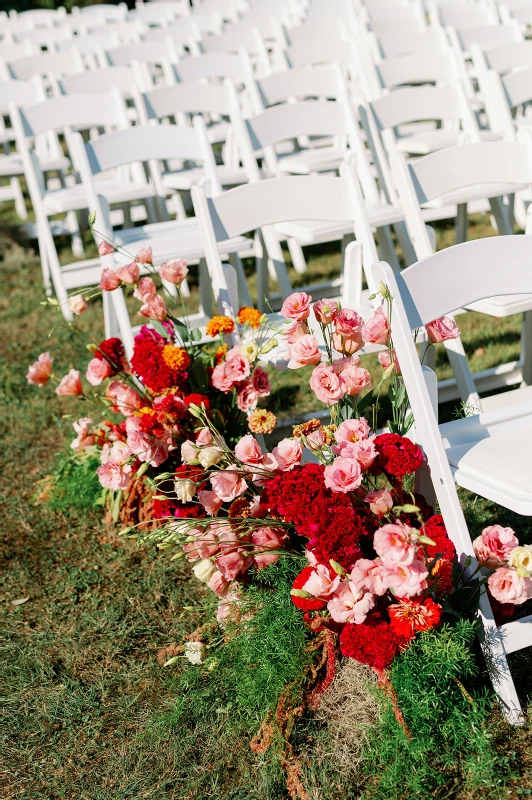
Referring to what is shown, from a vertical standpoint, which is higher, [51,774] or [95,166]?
[95,166]

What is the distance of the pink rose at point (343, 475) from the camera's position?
6.50ft

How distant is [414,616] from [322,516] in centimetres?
29

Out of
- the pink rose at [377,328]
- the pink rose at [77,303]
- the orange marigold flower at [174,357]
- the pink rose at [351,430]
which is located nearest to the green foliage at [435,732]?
the pink rose at [351,430]

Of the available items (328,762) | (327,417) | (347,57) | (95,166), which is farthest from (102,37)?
(328,762)

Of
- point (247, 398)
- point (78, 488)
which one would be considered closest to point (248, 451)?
point (247, 398)

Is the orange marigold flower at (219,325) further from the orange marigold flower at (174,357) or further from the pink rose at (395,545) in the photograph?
the pink rose at (395,545)

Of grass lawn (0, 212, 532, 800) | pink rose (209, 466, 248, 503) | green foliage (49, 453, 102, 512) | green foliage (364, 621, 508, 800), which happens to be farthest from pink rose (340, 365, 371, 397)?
green foliage (49, 453, 102, 512)

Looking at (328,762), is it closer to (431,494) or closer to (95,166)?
(431,494)

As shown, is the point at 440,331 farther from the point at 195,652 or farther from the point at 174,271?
the point at 195,652

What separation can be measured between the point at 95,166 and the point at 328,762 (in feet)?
9.29

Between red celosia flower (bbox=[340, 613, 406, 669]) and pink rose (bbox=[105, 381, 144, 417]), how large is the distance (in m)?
1.14

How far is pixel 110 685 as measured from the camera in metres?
2.44

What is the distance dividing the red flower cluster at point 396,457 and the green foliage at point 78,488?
4.92 ft

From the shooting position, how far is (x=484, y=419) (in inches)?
93.3
